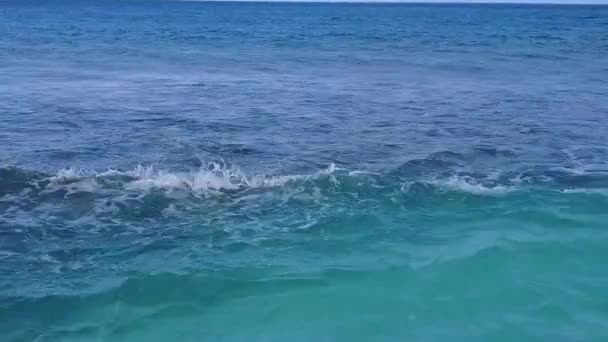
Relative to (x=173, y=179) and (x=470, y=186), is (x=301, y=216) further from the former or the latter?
(x=470, y=186)

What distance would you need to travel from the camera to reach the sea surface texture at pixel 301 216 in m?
9.63

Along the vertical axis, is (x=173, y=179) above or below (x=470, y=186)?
above

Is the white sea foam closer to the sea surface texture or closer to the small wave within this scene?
the sea surface texture

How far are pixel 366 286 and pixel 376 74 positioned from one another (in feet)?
83.8

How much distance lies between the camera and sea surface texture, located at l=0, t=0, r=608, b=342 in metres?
9.63

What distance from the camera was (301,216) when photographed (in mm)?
13133

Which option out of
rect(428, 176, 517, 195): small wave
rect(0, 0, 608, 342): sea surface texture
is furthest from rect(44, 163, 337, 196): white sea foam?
rect(428, 176, 517, 195): small wave

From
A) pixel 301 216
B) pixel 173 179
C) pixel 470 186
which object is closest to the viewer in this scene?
pixel 301 216

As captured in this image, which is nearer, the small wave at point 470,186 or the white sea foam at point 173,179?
the small wave at point 470,186

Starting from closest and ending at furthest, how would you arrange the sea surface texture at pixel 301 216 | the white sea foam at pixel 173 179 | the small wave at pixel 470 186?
the sea surface texture at pixel 301 216 → the small wave at pixel 470 186 → the white sea foam at pixel 173 179

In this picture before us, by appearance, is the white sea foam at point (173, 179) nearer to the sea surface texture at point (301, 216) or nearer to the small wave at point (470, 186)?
the sea surface texture at point (301, 216)

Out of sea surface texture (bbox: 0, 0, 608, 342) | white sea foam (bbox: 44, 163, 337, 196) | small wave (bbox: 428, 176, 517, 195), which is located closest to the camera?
sea surface texture (bbox: 0, 0, 608, 342)

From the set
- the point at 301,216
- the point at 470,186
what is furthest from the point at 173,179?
the point at 470,186

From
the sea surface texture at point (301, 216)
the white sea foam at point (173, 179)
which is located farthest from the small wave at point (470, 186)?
the white sea foam at point (173, 179)
